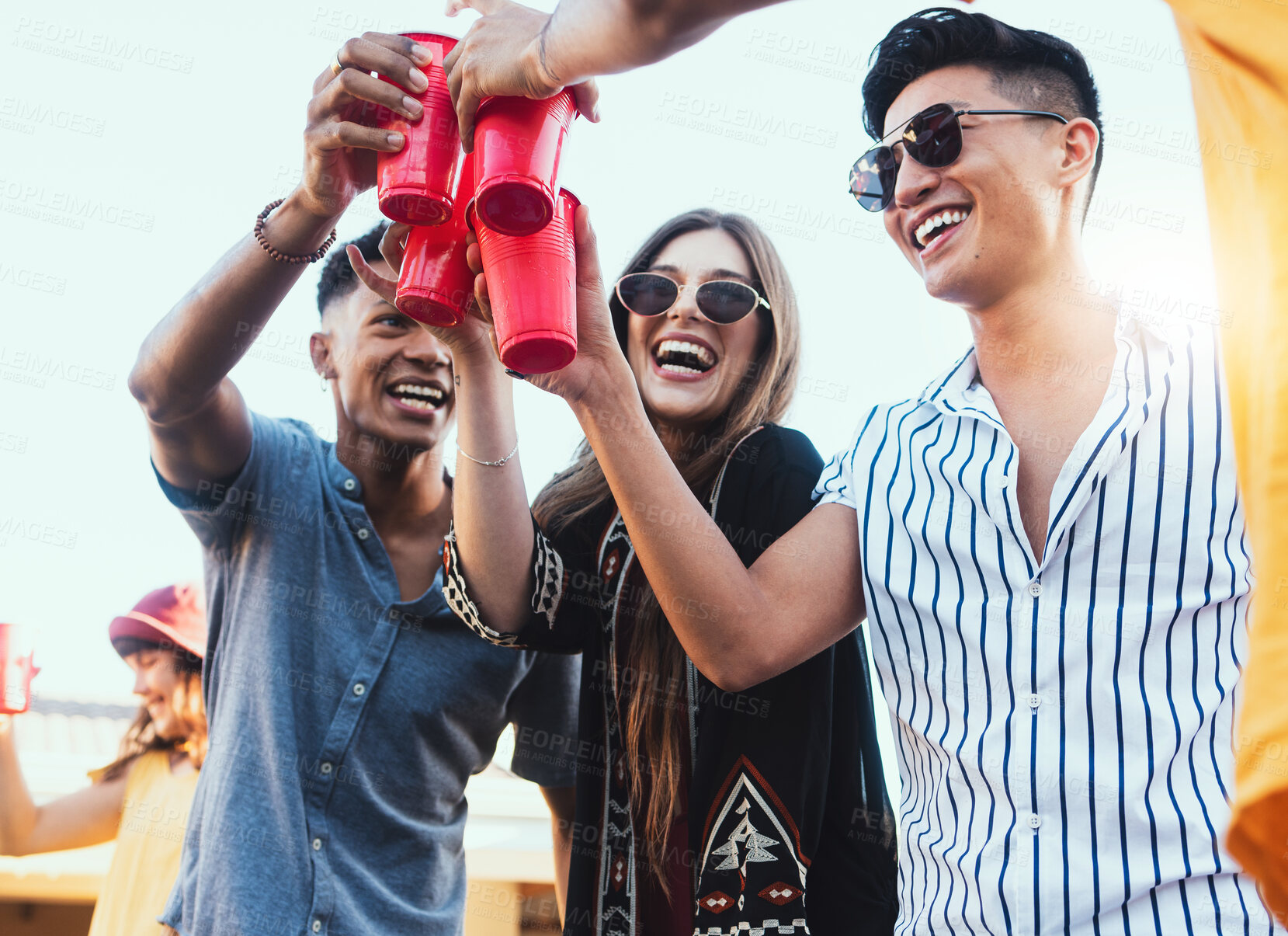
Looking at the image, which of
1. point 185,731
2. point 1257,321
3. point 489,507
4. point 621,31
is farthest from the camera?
point 185,731

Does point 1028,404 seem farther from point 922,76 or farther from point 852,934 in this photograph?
point 852,934

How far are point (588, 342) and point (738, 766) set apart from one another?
0.85 metres

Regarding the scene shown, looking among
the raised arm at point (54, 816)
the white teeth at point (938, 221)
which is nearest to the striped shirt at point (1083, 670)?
the white teeth at point (938, 221)

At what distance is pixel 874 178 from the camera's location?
205 centimetres

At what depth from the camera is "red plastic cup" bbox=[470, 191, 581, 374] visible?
60.6 inches

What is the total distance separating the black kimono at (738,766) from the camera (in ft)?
5.64

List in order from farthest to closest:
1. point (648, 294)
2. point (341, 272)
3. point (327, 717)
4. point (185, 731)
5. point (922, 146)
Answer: point (185, 731) → point (341, 272) → point (648, 294) → point (327, 717) → point (922, 146)

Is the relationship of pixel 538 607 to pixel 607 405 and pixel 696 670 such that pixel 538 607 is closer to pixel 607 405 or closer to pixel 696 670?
pixel 696 670

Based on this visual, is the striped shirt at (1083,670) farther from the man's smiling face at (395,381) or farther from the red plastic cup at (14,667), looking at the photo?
the red plastic cup at (14,667)

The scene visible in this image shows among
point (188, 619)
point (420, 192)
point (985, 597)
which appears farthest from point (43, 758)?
point (985, 597)

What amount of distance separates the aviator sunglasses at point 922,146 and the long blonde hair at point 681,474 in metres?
0.45

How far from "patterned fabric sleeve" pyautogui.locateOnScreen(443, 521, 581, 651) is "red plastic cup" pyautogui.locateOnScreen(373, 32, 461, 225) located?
733 mm

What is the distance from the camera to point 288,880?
2.10 metres

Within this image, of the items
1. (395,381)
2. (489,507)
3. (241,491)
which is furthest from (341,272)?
(489,507)
